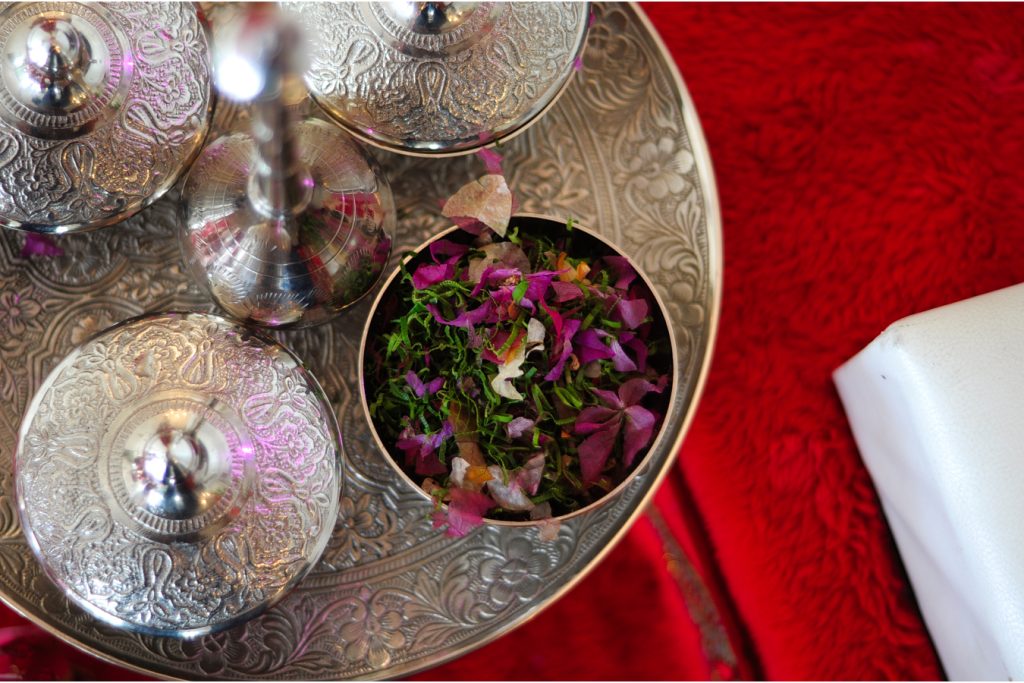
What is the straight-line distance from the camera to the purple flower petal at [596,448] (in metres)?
0.54

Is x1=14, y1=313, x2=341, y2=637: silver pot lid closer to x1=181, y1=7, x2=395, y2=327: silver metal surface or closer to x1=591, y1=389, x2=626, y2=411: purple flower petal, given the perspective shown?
x1=181, y1=7, x2=395, y2=327: silver metal surface

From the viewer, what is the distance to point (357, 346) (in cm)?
62

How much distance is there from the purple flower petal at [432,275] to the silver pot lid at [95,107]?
0.52ft

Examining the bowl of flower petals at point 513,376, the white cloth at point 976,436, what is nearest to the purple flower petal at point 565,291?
the bowl of flower petals at point 513,376

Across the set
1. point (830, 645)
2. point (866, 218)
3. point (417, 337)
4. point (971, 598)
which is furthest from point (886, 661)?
point (417, 337)

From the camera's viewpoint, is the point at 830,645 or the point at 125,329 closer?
the point at 125,329

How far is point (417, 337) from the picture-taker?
552 mm

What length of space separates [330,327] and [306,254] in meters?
0.10

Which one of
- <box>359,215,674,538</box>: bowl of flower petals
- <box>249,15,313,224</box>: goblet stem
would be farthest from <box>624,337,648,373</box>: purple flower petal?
<box>249,15,313,224</box>: goblet stem

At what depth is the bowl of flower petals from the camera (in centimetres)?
53

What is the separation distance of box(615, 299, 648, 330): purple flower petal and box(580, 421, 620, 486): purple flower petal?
61mm

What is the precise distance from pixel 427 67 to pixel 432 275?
13 centimetres

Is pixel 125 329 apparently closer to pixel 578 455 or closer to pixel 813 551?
pixel 578 455

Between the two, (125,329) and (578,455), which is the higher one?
(125,329)
